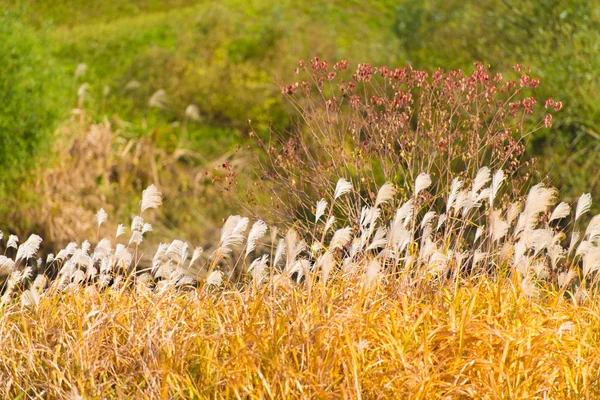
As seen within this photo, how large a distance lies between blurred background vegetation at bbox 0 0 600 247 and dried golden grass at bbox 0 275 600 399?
145 centimetres

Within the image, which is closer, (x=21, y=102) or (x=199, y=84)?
(x=21, y=102)

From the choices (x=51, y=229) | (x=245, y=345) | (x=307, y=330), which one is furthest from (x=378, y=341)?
(x=51, y=229)

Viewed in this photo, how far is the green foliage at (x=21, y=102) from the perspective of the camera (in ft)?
32.2

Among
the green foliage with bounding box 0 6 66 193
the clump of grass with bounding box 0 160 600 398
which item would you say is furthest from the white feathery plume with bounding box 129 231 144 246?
the green foliage with bounding box 0 6 66 193

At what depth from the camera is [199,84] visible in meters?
14.5

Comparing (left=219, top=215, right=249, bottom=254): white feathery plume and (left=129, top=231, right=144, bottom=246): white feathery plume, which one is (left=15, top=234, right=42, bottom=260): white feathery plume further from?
(left=219, top=215, right=249, bottom=254): white feathery plume

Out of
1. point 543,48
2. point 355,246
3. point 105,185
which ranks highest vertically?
point 355,246

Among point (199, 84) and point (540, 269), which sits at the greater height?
point (540, 269)

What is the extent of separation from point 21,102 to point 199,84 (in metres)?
4.91

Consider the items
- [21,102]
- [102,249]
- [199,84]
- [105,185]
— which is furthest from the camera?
[199,84]

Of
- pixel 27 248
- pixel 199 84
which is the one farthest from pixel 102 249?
pixel 199 84

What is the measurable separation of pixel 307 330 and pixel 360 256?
1.25m

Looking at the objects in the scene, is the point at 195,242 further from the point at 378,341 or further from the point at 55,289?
the point at 378,341

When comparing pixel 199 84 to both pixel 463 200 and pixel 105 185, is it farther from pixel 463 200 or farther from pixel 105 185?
pixel 463 200
